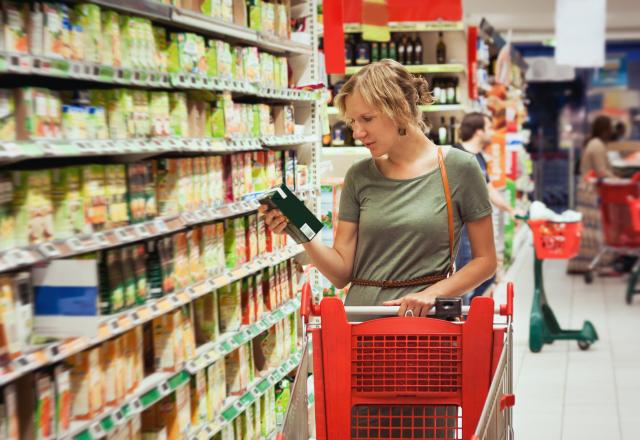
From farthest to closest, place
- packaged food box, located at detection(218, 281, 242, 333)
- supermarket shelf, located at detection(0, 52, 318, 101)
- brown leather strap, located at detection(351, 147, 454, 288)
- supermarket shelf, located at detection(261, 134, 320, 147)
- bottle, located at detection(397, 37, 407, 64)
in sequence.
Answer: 1. bottle, located at detection(397, 37, 407, 64)
2. supermarket shelf, located at detection(261, 134, 320, 147)
3. packaged food box, located at detection(218, 281, 242, 333)
4. brown leather strap, located at detection(351, 147, 454, 288)
5. supermarket shelf, located at detection(0, 52, 318, 101)

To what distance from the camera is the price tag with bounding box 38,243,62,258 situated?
2.77 meters

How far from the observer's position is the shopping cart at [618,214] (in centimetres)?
1012

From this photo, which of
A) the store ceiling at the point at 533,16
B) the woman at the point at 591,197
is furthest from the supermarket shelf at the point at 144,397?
the store ceiling at the point at 533,16

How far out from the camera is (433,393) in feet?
9.02

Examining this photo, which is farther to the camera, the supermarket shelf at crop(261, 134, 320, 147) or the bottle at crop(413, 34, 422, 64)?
the bottle at crop(413, 34, 422, 64)

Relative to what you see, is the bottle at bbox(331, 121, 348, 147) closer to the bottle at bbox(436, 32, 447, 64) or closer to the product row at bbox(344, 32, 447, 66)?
the product row at bbox(344, 32, 447, 66)

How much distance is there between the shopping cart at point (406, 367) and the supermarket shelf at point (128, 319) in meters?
0.73

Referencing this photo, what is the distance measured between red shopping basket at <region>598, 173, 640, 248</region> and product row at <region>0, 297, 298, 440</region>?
5986 millimetres

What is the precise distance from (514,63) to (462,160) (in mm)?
12261

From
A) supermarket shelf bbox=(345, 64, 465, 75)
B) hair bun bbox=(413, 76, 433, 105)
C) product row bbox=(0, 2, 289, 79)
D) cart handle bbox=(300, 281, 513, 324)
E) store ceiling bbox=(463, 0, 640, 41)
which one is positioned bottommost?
cart handle bbox=(300, 281, 513, 324)

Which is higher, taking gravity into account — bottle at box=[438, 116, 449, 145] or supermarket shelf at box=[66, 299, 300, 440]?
bottle at box=[438, 116, 449, 145]

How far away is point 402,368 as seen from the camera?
109 inches

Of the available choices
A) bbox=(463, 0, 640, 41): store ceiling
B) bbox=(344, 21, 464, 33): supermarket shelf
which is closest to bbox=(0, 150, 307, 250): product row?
bbox=(344, 21, 464, 33): supermarket shelf

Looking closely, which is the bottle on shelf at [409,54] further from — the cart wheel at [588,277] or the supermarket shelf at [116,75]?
the supermarket shelf at [116,75]
